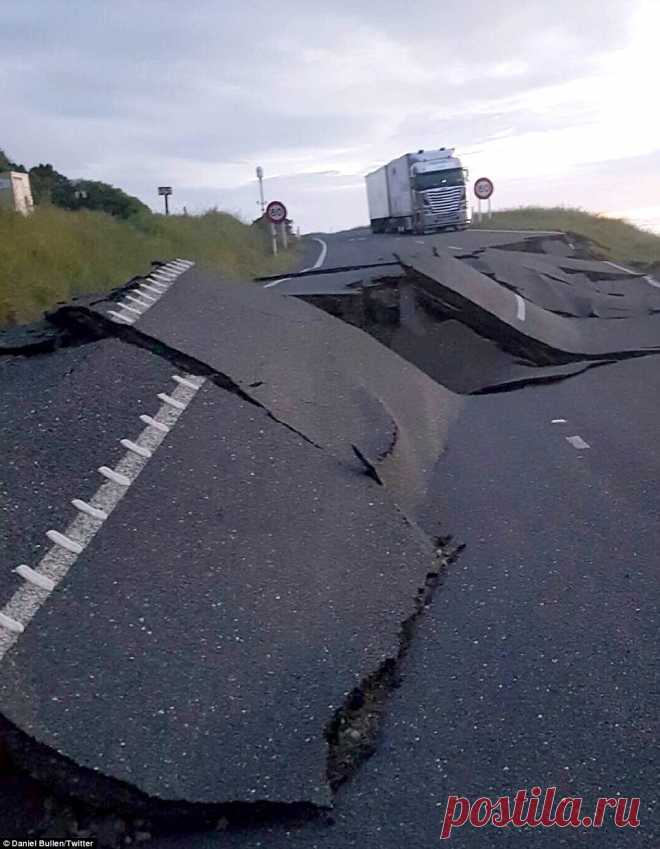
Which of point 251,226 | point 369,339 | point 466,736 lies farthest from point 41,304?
point 251,226

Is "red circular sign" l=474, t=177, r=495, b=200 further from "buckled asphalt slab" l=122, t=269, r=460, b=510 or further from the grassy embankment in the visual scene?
"buckled asphalt slab" l=122, t=269, r=460, b=510

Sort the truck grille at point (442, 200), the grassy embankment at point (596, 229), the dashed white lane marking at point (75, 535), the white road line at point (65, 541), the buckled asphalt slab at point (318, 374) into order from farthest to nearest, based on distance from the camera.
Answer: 1. the truck grille at point (442, 200)
2. the grassy embankment at point (596, 229)
3. the buckled asphalt slab at point (318, 374)
4. the white road line at point (65, 541)
5. the dashed white lane marking at point (75, 535)

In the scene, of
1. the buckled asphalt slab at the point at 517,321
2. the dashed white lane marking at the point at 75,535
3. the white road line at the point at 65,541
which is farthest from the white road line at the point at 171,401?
the buckled asphalt slab at the point at 517,321

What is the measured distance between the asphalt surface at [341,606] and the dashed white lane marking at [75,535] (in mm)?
54

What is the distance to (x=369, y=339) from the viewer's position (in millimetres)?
11477

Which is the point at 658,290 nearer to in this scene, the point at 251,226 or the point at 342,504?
the point at 342,504

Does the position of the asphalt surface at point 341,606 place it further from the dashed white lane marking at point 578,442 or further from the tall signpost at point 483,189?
the tall signpost at point 483,189

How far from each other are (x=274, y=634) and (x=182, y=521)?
3.26 ft

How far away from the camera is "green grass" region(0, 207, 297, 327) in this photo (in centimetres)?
1298

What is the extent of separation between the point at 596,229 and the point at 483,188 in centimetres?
670

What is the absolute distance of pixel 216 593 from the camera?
4.63 meters

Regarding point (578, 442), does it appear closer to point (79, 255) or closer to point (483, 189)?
point (79, 255)

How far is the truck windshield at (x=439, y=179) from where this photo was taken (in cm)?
4244

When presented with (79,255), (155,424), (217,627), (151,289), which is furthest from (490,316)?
(217,627)
